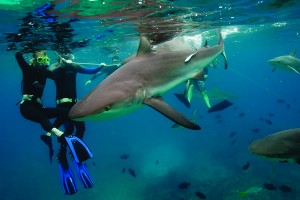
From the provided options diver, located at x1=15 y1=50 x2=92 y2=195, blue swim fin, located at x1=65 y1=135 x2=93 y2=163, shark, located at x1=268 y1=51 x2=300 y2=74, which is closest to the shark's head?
blue swim fin, located at x1=65 y1=135 x2=93 y2=163

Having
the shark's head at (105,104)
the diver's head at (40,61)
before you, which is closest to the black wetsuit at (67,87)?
the diver's head at (40,61)

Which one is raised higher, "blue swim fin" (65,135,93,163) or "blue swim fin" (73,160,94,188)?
"blue swim fin" (65,135,93,163)

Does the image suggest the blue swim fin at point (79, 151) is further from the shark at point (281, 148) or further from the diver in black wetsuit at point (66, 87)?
the shark at point (281, 148)

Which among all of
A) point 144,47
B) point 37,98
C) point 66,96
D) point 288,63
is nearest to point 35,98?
point 37,98

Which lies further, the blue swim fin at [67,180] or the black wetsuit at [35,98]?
the black wetsuit at [35,98]

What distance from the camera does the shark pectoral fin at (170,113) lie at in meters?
3.41

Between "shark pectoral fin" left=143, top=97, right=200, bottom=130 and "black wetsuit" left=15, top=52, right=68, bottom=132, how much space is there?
16.7ft

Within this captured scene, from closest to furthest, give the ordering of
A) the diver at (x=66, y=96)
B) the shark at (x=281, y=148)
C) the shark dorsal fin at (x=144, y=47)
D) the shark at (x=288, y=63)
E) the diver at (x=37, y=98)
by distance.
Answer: the shark at (x=281, y=148) < the shark dorsal fin at (x=144, y=47) < the diver at (x=66, y=96) < the diver at (x=37, y=98) < the shark at (x=288, y=63)

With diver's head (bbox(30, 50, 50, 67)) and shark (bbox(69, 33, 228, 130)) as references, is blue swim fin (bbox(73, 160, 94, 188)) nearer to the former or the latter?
diver's head (bbox(30, 50, 50, 67))

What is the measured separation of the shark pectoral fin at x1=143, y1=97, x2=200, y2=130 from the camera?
3.41 metres

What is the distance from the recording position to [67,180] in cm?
756

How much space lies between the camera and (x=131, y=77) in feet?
14.4

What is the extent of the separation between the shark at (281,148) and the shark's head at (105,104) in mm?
Answer: 1893

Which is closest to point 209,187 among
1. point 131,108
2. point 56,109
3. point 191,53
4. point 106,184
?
point 106,184
